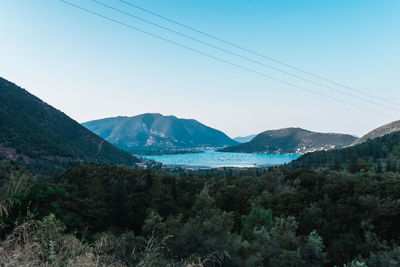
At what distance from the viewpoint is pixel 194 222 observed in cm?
1582

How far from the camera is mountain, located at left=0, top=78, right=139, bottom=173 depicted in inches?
2402

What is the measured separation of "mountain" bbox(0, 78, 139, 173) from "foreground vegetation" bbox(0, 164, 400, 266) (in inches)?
849

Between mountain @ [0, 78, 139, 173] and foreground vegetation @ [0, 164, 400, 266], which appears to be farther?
mountain @ [0, 78, 139, 173]

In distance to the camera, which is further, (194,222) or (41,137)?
(41,137)

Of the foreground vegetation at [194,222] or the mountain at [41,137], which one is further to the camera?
the mountain at [41,137]

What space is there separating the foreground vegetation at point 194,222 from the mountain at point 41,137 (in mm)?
21563

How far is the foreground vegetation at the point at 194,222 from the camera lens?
13.9ft

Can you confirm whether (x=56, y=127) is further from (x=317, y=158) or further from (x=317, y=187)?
(x=317, y=158)

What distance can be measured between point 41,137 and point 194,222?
73213mm

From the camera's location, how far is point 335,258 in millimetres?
15656

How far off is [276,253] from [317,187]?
95.9ft

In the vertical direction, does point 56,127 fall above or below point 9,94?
below

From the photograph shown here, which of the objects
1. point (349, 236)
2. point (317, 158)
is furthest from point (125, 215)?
point (317, 158)

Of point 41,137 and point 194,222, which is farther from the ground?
point 41,137
